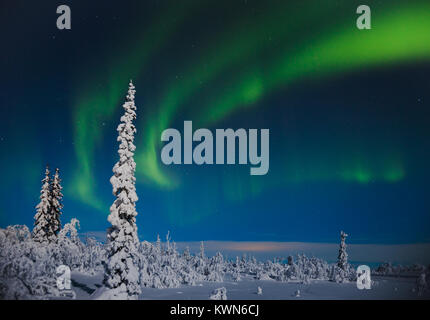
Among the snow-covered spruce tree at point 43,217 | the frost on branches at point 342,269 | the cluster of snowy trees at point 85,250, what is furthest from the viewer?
the frost on branches at point 342,269

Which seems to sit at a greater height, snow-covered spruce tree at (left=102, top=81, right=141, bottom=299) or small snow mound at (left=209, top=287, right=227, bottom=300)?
snow-covered spruce tree at (left=102, top=81, right=141, bottom=299)

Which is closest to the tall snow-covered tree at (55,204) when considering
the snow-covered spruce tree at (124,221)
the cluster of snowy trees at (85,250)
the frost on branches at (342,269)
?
the cluster of snowy trees at (85,250)

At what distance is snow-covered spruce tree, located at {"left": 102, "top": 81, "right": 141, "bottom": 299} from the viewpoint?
72.6 feet

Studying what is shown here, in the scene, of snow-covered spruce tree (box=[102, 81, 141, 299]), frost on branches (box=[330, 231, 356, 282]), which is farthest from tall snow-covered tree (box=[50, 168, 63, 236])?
frost on branches (box=[330, 231, 356, 282])

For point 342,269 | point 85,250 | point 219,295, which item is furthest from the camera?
point 342,269

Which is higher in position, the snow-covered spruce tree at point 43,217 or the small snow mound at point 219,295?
the snow-covered spruce tree at point 43,217

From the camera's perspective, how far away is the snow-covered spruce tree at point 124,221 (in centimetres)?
2212

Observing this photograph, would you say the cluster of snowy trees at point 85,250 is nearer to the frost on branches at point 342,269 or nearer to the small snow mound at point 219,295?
the small snow mound at point 219,295

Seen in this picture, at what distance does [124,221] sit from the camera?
22391mm

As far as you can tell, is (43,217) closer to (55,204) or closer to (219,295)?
(55,204)

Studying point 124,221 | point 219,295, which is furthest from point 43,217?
point 219,295

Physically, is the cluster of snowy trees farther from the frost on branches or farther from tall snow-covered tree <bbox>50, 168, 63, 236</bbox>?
the frost on branches
